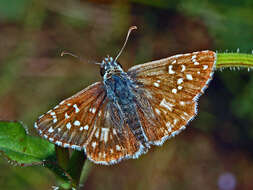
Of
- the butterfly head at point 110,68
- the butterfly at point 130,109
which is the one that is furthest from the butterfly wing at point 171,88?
the butterfly head at point 110,68

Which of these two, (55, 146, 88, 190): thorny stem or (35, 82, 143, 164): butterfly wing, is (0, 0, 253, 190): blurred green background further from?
(55, 146, 88, 190): thorny stem

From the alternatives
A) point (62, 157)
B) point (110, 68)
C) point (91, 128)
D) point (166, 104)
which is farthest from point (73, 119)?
point (166, 104)

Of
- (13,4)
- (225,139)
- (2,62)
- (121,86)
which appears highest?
(13,4)

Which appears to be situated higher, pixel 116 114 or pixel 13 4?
pixel 13 4

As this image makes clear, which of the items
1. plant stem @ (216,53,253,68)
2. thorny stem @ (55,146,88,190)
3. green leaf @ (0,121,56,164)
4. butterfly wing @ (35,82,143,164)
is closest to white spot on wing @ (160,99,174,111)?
butterfly wing @ (35,82,143,164)

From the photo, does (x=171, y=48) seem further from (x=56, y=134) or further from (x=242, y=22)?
(x=56, y=134)

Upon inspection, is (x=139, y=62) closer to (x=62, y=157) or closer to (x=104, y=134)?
(x=104, y=134)

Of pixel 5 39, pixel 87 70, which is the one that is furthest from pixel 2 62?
pixel 87 70
